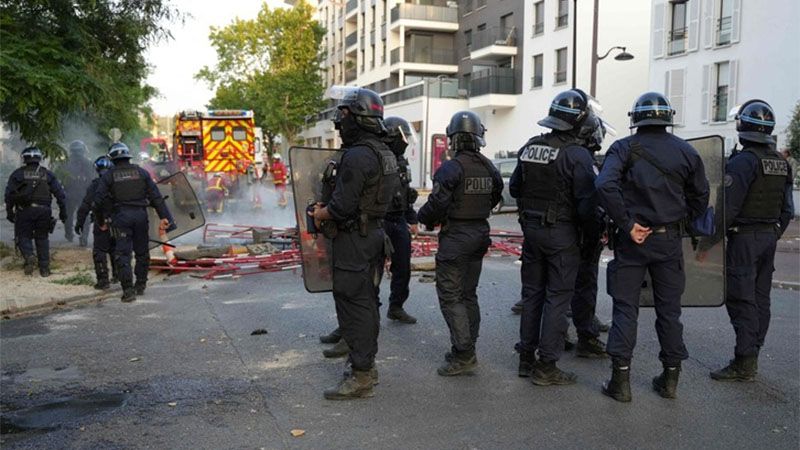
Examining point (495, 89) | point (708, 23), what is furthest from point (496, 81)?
point (708, 23)

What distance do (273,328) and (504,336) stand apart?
2192 mm

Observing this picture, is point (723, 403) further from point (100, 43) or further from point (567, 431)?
point (100, 43)

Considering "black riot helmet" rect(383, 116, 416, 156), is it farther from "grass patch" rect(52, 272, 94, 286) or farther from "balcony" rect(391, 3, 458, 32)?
"balcony" rect(391, 3, 458, 32)

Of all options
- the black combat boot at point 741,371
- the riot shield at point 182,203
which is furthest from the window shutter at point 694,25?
the black combat boot at point 741,371

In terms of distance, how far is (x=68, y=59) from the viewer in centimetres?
962

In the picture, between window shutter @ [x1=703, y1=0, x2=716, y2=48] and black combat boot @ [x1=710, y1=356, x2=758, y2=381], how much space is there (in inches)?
882

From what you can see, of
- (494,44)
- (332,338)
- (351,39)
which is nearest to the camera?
(332,338)

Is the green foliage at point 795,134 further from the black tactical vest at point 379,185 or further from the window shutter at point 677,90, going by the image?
the black tactical vest at point 379,185

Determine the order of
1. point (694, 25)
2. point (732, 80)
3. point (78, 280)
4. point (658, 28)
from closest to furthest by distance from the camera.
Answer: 1. point (78, 280)
2. point (732, 80)
3. point (694, 25)
4. point (658, 28)

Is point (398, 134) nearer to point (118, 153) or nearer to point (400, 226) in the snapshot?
point (400, 226)

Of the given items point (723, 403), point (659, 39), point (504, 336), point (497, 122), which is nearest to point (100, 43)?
point (504, 336)

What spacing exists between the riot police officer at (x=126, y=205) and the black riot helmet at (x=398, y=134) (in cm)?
329

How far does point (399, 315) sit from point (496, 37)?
3288cm

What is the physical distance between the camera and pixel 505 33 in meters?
37.5
